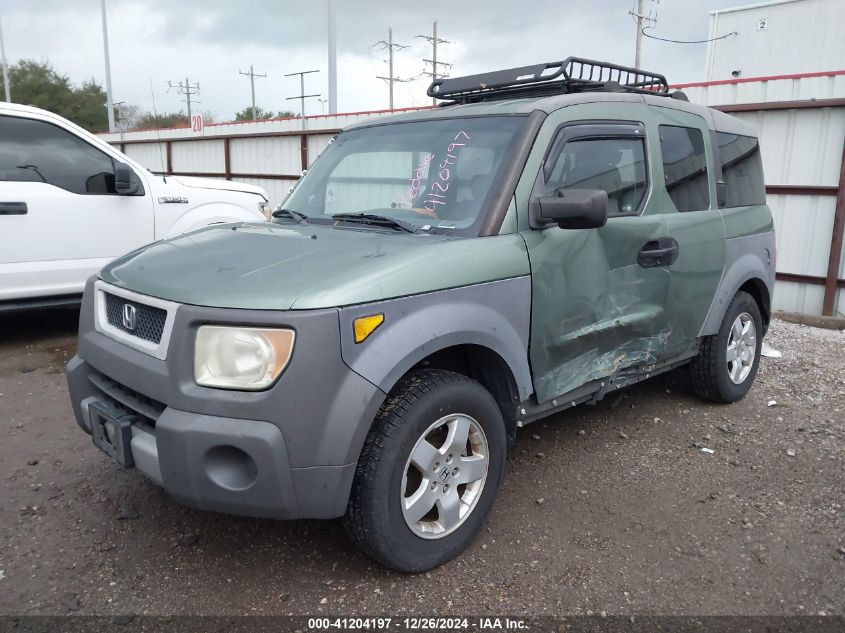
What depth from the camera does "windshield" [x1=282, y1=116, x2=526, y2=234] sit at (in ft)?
9.90

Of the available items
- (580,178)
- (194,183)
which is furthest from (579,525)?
(194,183)

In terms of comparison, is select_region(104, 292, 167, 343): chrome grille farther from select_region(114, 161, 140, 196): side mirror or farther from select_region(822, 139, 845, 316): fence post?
select_region(822, 139, 845, 316): fence post

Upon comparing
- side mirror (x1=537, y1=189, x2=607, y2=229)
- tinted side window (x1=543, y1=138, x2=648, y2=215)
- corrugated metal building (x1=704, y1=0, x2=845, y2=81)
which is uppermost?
corrugated metal building (x1=704, y1=0, x2=845, y2=81)

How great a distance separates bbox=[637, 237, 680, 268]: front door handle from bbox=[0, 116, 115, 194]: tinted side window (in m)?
4.68

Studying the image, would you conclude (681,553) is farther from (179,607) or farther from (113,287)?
(113,287)

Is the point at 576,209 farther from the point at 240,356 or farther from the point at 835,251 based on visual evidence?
the point at 835,251

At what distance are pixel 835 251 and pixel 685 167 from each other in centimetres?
483

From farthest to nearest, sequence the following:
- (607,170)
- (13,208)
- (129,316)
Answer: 1. (13,208)
2. (607,170)
3. (129,316)

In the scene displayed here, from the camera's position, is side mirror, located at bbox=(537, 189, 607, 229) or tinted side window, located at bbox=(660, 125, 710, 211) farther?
tinted side window, located at bbox=(660, 125, 710, 211)

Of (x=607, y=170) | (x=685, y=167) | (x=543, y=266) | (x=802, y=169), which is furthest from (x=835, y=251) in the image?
(x=543, y=266)

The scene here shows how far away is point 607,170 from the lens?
3.48m

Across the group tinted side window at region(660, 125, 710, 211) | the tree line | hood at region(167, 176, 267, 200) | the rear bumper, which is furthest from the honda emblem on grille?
the tree line

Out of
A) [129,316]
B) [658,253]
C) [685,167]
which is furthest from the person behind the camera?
[685,167]

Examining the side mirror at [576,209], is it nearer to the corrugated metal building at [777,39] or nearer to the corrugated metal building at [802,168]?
the corrugated metal building at [802,168]
